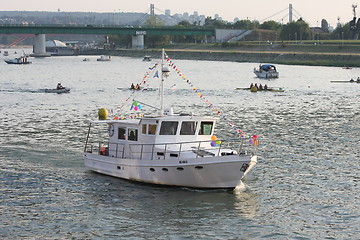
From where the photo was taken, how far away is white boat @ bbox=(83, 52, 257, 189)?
3628 centimetres

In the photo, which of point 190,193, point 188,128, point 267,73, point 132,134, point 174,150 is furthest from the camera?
point 267,73

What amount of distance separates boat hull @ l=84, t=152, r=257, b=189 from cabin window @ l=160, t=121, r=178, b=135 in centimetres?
199

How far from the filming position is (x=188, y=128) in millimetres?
39094

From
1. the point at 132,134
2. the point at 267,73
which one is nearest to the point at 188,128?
the point at 132,134

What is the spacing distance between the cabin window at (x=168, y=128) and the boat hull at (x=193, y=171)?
6.54 feet

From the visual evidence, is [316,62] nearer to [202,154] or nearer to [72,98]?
[72,98]

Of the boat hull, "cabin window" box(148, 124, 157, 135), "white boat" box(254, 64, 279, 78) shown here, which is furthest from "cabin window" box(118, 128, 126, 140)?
"white boat" box(254, 64, 279, 78)

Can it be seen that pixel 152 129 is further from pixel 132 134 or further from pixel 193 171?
pixel 193 171

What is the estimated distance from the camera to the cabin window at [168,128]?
1527 inches

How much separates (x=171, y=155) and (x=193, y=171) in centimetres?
186

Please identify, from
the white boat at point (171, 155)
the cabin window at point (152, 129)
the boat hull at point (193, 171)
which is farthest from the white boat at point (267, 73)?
the boat hull at point (193, 171)

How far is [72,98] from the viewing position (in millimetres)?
97062

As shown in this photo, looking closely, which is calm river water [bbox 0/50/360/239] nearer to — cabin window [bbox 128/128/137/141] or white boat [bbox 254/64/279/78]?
cabin window [bbox 128/128/137/141]

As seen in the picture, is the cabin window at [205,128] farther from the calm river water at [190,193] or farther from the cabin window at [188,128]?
the calm river water at [190,193]
